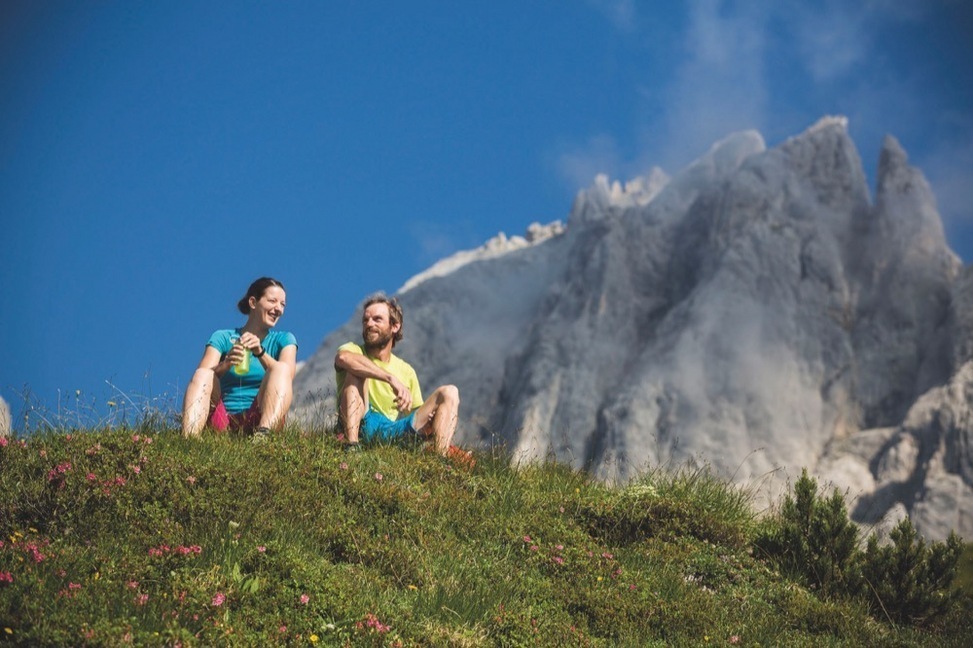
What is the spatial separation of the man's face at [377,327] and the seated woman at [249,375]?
84 centimetres

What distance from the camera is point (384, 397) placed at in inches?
466

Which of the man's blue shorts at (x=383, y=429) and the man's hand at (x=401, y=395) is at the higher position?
the man's hand at (x=401, y=395)

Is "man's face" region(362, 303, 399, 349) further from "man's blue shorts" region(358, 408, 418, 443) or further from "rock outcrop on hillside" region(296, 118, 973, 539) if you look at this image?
"rock outcrop on hillside" region(296, 118, 973, 539)

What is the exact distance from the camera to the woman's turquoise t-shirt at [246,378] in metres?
11.4

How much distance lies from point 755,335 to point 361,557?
259 ft

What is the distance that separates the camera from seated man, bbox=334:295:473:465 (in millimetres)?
11328

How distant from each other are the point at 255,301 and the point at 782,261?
81.3 m

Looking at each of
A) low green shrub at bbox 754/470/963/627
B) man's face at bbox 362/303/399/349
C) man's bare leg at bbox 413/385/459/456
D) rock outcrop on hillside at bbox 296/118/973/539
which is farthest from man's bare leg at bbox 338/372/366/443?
rock outcrop on hillside at bbox 296/118/973/539

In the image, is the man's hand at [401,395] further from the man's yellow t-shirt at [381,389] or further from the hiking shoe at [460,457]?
the hiking shoe at [460,457]

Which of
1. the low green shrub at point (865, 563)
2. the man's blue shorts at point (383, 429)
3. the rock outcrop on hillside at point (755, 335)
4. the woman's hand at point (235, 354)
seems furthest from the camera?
the rock outcrop on hillside at point (755, 335)

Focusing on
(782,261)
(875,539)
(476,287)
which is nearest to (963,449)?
(782,261)

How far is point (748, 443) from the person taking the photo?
78.8 m

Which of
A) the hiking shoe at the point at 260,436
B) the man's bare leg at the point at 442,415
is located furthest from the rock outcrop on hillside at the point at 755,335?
the hiking shoe at the point at 260,436

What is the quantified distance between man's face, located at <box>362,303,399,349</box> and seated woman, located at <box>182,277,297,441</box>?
2.76 ft
